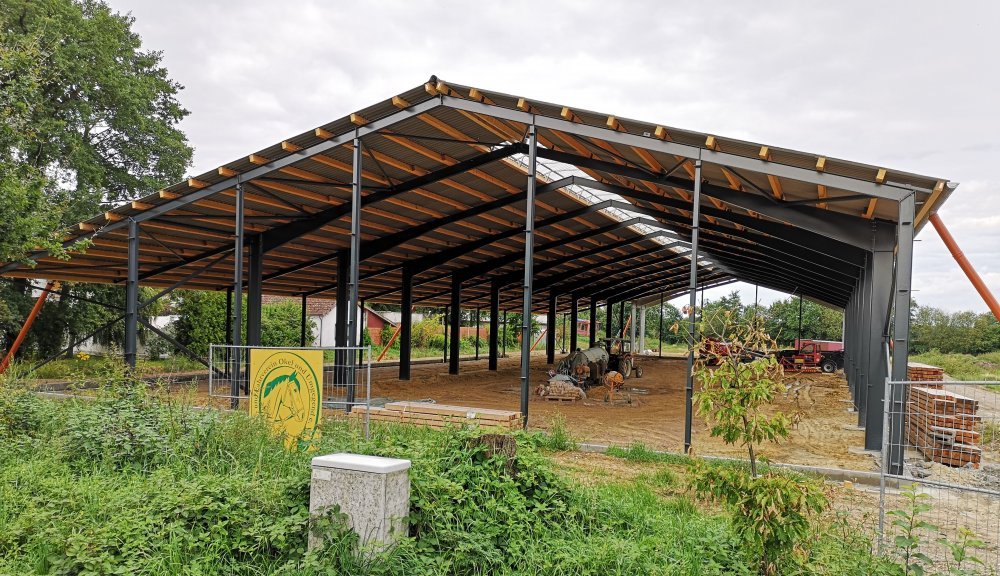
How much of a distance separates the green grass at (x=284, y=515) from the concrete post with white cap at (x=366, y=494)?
0.37 feet

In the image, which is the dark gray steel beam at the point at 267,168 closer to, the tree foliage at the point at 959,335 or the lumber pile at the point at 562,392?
the lumber pile at the point at 562,392

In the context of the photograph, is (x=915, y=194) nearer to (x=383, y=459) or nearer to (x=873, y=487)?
(x=873, y=487)

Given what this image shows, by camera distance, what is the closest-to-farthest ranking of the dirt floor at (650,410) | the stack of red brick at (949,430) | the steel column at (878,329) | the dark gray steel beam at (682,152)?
the dark gray steel beam at (682,152) < the stack of red brick at (949,430) < the steel column at (878,329) < the dirt floor at (650,410)

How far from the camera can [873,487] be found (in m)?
8.70

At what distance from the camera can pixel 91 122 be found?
78.5ft

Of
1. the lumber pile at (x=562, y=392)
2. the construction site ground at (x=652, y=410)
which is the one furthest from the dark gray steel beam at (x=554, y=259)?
the lumber pile at (x=562, y=392)

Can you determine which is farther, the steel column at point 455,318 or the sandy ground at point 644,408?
the steel column at point 455,318

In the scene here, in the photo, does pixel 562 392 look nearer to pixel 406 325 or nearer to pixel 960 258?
pixel 406 325

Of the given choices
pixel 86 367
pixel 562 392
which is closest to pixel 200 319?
pixel 86 367

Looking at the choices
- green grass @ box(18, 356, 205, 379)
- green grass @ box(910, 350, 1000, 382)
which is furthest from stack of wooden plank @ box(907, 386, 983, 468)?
green grass @ box(910, 350, 1000, 382)

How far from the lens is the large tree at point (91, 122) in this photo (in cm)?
2120

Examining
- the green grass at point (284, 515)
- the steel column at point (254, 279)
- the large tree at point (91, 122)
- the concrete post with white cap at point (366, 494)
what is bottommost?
the green grass at point (284, 515)

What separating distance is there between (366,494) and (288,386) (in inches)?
196

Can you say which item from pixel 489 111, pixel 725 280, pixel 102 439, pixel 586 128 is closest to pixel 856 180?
pixel 586 128
